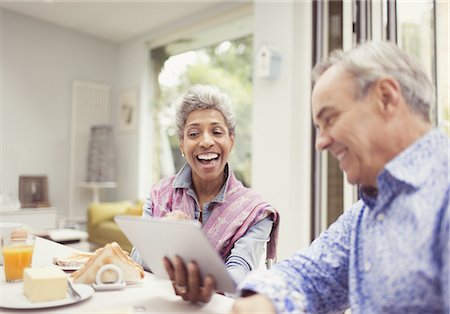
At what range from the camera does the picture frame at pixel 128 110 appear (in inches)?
246

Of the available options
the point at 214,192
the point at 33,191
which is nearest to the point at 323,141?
the point at 214,192

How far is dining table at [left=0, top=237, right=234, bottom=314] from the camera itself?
103cm

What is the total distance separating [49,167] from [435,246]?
5.73m

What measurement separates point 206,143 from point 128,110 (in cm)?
486

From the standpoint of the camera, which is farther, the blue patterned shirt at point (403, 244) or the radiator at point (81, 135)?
the radiator at point (81, 135)

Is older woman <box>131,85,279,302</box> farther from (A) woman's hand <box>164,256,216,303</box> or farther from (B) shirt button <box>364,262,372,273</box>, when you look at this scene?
(B) shirt button <box>364,262,372,273</box>

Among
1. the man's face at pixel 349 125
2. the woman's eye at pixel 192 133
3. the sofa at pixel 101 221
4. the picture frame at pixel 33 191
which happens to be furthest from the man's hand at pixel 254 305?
the picture frame at pixel 33 191

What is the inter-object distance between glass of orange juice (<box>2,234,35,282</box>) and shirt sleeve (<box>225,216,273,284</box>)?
619 millimetres

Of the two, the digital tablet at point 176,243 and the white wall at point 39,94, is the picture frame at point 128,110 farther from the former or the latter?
the digital tablet at point 176,243

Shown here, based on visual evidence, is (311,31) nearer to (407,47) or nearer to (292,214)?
(407,47)

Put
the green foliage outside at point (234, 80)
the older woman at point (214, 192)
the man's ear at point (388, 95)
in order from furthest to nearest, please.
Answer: the green foliage outside at point (234, 80)
the older woman at point (214, 192)
the man's ear at point (388, 95)

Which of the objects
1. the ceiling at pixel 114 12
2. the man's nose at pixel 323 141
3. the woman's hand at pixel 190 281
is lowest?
the woman's hand at pixel 190 281

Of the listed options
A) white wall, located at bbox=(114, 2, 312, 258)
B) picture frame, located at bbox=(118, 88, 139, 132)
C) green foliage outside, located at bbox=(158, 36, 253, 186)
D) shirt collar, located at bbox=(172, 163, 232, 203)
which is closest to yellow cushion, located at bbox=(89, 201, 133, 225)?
green foliage outside, located at bbox=(158, 36, 253, 186)

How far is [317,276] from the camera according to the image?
1106mm
